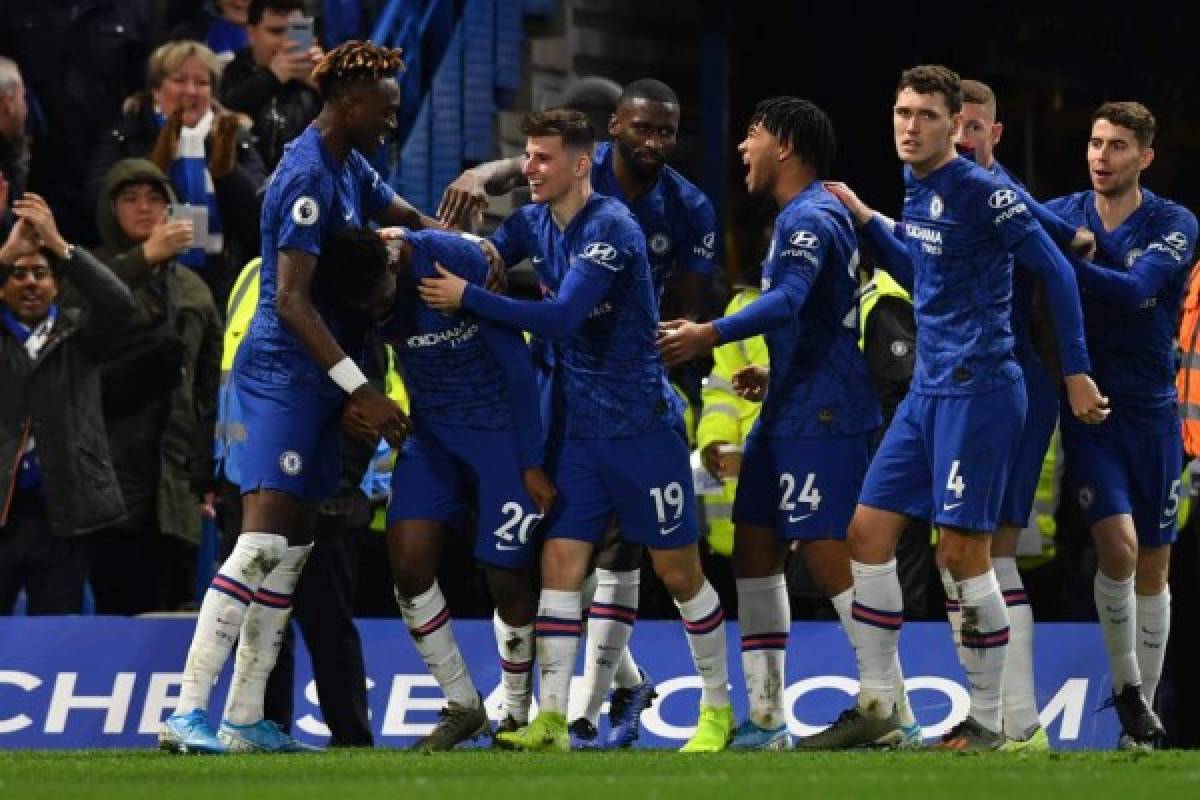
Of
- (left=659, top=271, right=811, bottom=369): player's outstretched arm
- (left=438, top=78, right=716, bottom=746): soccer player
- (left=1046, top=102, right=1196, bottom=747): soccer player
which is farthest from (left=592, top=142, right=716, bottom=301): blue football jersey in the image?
(left=1046, top=102, right=1196, bottom=747): soccer player

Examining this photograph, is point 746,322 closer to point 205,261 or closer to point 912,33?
point 205,261

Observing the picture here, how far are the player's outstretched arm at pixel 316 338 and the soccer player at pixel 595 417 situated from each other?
0.47 m

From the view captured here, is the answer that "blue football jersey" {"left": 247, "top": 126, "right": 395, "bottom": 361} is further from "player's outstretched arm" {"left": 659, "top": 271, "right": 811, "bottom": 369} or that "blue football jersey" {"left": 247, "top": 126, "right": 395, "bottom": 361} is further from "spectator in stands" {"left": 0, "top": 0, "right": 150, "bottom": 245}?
"spectator in stands" {"left": 0, "top": 0, "right": 150, "bottom": 245}

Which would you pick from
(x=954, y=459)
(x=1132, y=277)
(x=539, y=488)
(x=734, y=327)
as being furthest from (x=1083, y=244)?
(x=539, y=488)

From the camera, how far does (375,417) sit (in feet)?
35.9

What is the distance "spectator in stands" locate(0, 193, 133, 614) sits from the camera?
13.6 m

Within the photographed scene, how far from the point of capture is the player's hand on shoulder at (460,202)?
12.1 metres

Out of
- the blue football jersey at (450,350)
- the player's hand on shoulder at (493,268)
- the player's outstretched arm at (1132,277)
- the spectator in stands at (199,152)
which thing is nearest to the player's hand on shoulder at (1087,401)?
the player's outstretched arm at (1132,277)

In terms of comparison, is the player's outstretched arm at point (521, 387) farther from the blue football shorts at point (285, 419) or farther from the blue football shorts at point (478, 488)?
the blue football shorts at point (285, 419)

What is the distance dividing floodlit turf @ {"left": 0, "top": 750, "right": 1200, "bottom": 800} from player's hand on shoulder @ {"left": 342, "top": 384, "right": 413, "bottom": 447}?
120cm

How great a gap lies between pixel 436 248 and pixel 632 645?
2795 millimetres

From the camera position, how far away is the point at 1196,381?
13.4 m

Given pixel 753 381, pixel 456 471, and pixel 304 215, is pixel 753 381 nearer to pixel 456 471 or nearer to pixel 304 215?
pixel 456 471

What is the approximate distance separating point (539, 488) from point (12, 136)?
18.4 ft
